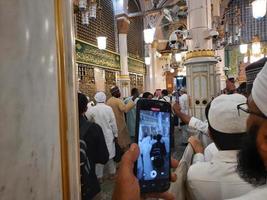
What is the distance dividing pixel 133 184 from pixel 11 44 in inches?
20.7

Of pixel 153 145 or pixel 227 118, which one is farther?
pixel 227 118

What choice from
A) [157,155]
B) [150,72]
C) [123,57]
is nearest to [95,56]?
[123,57]

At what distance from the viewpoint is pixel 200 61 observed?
5766mm

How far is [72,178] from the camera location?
31.4 inches

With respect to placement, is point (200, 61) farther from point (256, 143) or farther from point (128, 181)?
point (128, 181)

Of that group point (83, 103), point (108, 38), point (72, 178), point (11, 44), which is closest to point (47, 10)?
point (11, 44)

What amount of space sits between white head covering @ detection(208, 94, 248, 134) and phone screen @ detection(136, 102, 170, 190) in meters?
0.60

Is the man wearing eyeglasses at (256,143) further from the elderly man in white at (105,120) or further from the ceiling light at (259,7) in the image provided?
the ceiling light at (259,7)

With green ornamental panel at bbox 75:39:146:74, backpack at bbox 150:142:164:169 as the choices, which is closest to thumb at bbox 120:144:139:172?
backpack at bbox 150:142:164:169

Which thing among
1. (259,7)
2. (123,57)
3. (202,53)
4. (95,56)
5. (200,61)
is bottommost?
(200,61)

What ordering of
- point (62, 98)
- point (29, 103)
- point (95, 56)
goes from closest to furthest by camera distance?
point (29, 103) → point (62, 98) → point (95, 56)

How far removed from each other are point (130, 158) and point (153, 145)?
0.16m

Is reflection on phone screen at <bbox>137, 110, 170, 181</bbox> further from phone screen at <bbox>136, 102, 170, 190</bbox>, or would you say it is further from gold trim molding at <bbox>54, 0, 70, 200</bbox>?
gold trim molding at <bbox>54, 0, 70, 200</bbox>

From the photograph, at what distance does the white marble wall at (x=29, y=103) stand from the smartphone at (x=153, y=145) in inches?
12.5
